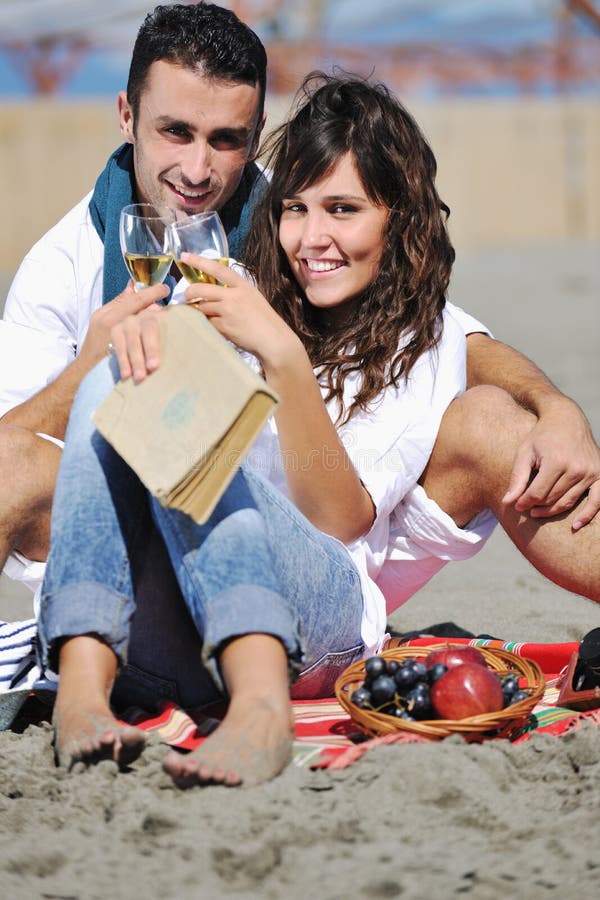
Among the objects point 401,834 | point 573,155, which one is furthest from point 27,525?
point 573,155

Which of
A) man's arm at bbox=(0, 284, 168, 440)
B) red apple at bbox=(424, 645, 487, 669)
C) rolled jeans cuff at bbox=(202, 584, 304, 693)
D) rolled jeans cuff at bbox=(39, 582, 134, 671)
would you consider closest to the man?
man's arm at bbox=(0, 284, 168, 440)

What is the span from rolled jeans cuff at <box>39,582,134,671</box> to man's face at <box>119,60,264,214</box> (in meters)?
1.63

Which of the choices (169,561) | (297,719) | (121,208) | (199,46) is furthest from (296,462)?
(199,46)

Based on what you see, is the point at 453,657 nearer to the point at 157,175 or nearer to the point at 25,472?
the point at 25,472

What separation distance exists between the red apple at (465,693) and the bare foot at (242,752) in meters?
0.40

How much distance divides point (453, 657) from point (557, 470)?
23.1 inches

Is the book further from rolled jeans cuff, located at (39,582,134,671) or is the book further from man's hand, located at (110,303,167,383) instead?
rolled jeans cuff, located at (39,582,134,671)

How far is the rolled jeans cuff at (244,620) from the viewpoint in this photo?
2438mm

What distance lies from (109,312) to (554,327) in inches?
362

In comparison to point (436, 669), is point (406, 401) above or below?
above

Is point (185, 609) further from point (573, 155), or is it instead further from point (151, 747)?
point (573, 155)

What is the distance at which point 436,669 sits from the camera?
2699mm

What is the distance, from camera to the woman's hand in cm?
271

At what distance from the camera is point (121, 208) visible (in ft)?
12.4
